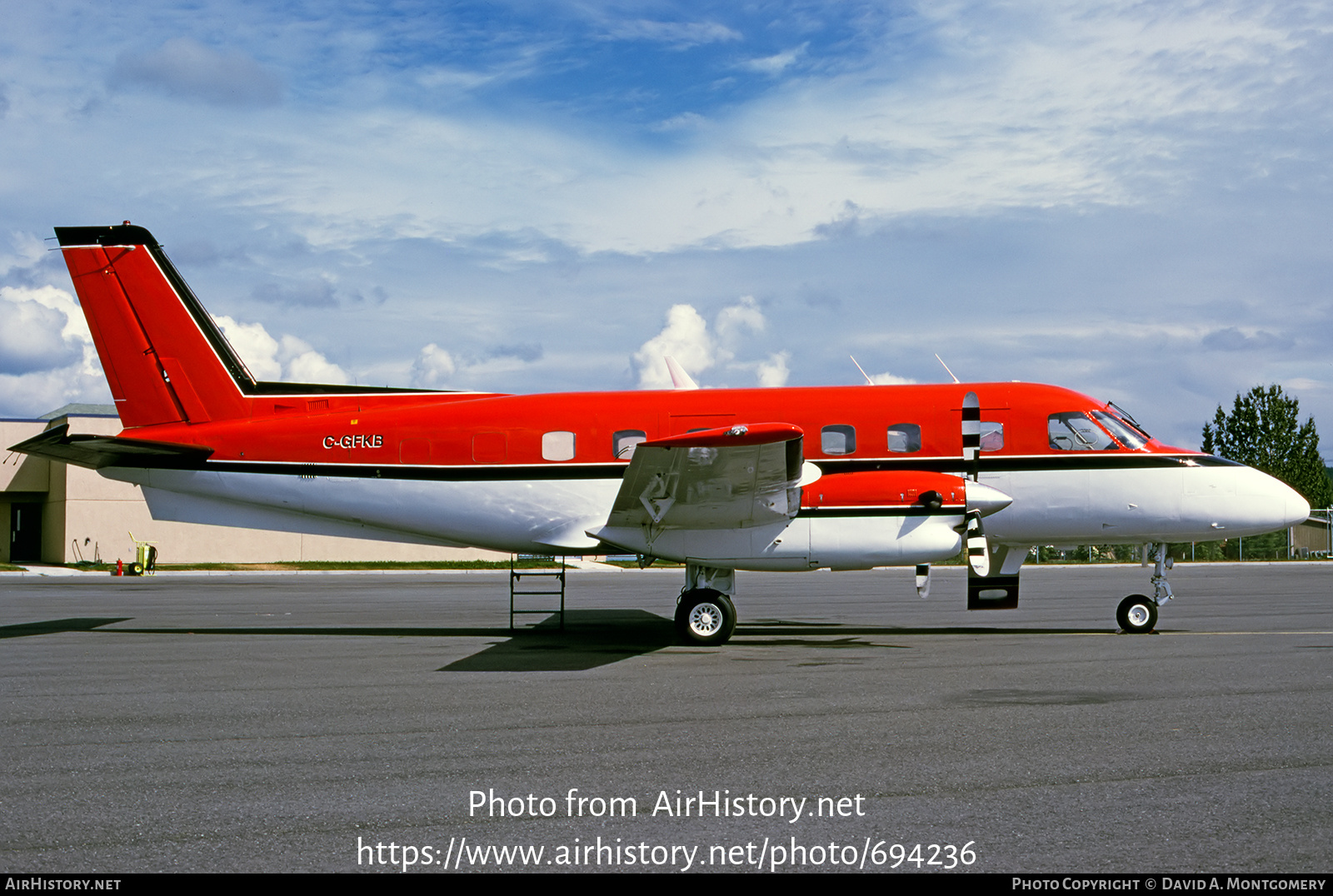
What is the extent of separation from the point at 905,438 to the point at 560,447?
5108mm

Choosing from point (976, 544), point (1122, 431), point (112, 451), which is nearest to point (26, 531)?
point (112, 451)

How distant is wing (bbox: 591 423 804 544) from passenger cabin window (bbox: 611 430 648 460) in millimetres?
1284

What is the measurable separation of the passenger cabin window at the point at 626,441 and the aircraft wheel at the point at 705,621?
8.14 ft

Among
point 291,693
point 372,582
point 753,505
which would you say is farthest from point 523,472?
point 372,582

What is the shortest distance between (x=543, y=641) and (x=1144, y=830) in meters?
11.2

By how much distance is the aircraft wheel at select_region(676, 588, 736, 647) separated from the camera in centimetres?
1495

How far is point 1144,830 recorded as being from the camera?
17.9ft

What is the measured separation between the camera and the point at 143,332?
17.2 meters

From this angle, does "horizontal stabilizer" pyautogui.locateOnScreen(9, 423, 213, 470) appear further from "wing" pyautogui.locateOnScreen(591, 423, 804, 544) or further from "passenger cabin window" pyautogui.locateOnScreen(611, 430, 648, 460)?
"wing" pyautogui.locateOnScreen(591, 423, 804, 544)

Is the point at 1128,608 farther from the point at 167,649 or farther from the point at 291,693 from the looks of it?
the point at 167,649

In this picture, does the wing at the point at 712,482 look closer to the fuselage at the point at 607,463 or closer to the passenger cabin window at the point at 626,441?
the fuselage at the point at 607,463

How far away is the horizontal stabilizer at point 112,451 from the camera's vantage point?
617 inches

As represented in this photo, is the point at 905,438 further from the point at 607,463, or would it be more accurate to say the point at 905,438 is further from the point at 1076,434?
the point at 607,463

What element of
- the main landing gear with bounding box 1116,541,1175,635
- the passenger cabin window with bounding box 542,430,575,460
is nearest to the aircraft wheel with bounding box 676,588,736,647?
the passenger cabin window with bounding box 542,430,575,460
